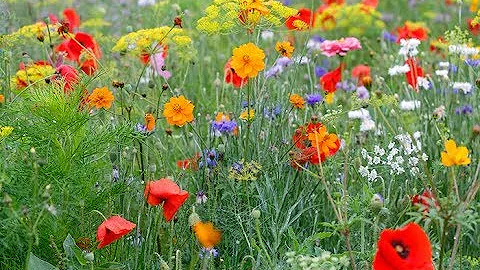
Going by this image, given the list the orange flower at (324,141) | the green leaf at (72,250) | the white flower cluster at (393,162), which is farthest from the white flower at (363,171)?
the green leaf at (72,250)

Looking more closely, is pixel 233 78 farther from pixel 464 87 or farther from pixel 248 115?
pixel 464 87

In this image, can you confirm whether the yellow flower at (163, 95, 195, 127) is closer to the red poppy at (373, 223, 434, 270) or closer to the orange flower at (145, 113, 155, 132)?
the orange flower at (145, 113, 155, 132)

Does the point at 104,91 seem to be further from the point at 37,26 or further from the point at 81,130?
the point at 37,26

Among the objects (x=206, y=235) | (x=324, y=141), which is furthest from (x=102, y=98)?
(x=324, y=141)

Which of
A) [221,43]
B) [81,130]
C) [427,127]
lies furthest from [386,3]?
[81,130]

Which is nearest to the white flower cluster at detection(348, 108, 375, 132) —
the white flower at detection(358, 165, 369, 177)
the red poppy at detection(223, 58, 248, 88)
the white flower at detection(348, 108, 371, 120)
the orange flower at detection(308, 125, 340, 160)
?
the white flower at detection(348, 108, 371, 120)

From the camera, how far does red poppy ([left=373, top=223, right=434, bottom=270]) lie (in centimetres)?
206

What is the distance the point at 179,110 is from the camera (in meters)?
2.76

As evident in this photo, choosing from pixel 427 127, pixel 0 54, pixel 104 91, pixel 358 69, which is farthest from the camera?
pixel 358 69

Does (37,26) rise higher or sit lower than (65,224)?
higher

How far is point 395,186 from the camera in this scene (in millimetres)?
3080

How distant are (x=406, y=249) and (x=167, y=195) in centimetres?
70

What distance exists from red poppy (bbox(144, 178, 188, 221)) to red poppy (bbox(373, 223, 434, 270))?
622mm

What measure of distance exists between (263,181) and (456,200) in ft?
2.58
